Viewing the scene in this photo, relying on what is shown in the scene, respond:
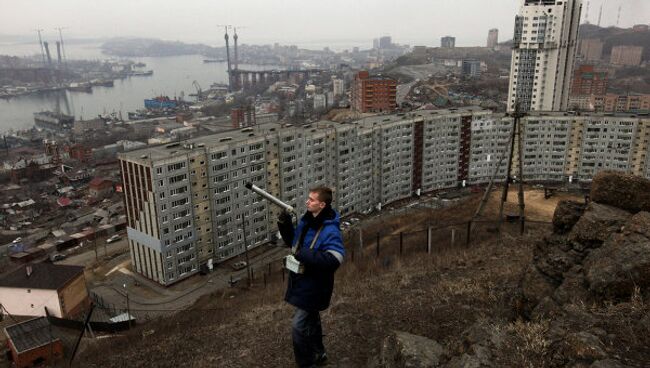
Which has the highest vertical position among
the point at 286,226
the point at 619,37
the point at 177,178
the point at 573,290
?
the point at 619,37

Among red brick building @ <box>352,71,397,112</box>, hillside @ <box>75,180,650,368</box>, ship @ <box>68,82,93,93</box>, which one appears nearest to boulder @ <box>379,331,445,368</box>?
hillside @ <box>75,180,650,368</box>

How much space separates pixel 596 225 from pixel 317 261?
288cm

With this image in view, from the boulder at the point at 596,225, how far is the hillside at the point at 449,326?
0.04m

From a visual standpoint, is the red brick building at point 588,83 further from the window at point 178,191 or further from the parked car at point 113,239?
the window at point 178,191

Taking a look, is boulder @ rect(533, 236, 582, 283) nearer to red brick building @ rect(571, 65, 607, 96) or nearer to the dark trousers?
the dark trousers

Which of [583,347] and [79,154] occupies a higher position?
[583,347]

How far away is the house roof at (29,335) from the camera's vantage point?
9.23 m

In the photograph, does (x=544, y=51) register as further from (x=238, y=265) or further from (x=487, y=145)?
(x=238, y=265)

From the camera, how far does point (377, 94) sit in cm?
4828

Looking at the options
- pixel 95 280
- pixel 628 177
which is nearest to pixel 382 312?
pixel 628 177

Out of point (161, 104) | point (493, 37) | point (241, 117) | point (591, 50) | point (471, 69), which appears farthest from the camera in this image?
point (493, 37)

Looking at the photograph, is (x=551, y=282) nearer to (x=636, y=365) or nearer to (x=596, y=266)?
(x=596, y=266)

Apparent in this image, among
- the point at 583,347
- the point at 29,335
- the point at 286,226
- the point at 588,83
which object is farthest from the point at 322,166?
the point at 588,83

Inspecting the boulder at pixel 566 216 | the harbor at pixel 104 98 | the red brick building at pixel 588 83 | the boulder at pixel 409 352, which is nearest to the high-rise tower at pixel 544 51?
the red brick building at pixel 588 83
